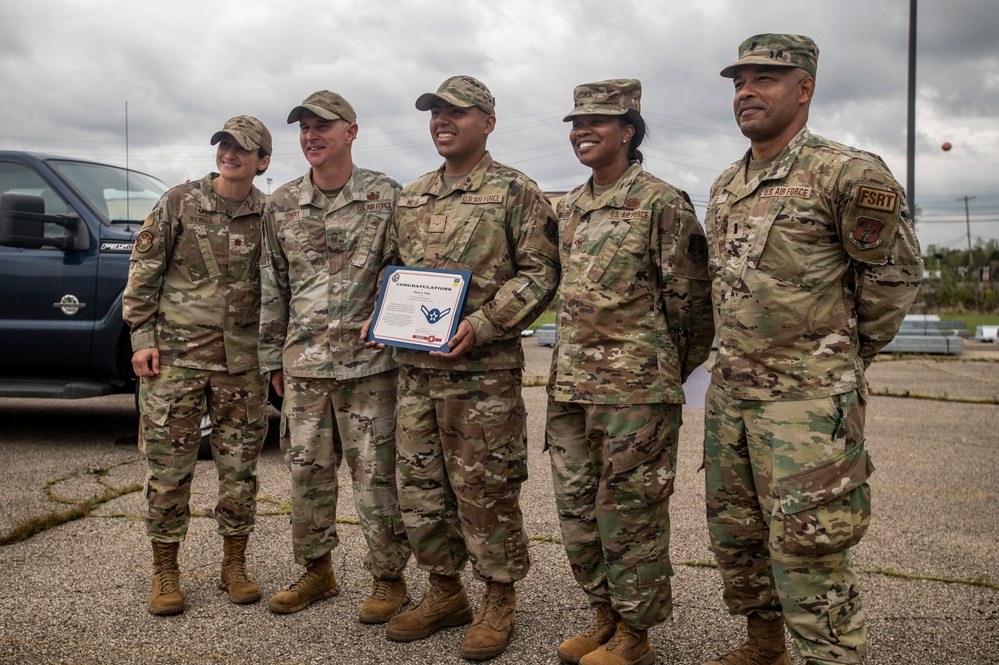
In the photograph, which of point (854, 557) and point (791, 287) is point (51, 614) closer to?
point (791, 287)

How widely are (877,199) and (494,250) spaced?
1.43m

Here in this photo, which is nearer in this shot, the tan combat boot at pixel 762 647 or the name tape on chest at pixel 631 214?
the tan combat boot at pixel 762 647

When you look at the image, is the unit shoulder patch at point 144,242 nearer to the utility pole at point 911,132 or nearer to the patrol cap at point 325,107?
the patrol cap at point 325,107

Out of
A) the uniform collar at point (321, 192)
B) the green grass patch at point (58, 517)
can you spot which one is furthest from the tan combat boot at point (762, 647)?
the green grass patch at point (58, 517)

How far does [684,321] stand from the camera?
10.2ft

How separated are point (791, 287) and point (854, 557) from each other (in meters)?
2.00

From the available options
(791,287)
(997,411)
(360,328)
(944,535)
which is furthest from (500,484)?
(997,411)

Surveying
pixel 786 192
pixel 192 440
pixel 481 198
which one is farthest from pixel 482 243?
pixel 192 440

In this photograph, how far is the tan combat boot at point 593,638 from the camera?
307 cm

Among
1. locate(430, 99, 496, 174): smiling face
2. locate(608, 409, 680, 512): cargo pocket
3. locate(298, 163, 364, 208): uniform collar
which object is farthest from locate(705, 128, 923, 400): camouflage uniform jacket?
locate(298, 163, 364, 208): uniform collar

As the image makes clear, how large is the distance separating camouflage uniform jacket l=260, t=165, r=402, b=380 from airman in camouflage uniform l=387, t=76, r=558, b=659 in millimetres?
224

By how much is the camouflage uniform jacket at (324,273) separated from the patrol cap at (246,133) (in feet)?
1.00

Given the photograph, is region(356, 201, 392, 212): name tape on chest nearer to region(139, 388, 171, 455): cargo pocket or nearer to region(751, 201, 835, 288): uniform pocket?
region(139, 388, 171, 455): cargo pocket

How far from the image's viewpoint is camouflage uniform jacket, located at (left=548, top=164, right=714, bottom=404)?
300cm
